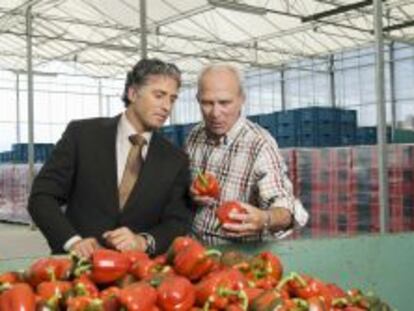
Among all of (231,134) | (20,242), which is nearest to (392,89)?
(20,242)

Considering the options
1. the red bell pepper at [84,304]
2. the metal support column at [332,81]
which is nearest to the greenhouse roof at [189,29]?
the metal support column at [332,81]

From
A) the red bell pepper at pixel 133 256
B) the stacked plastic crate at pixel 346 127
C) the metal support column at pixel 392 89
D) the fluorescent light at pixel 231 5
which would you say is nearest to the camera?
the red bell pepper at pixel 133 256

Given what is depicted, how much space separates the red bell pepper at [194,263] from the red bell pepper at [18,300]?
410 millimetres

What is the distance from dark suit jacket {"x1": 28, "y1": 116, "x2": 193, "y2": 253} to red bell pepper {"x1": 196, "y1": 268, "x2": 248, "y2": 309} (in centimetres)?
83

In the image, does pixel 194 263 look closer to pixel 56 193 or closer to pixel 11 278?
pixel 11 278

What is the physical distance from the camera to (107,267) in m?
1.78

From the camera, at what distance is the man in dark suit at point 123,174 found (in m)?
2.51

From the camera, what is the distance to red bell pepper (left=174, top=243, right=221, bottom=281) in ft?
5.90

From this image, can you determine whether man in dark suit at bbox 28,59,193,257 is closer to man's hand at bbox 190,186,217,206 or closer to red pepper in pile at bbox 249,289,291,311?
man's hand at bbox 190,186,217,206

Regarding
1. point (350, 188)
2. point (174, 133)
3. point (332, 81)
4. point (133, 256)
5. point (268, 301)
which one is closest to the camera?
point (268, 301)

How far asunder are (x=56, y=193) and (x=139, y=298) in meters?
1.20

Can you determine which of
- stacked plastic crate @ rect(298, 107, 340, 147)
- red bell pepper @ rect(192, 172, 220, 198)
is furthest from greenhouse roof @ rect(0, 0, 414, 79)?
red bell pepper @ rect(192, 172, 220, 198)

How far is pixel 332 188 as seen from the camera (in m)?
8.10

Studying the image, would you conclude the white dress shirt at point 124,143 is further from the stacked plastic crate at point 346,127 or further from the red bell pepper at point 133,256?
the stacked plastic crate at point 346,127
